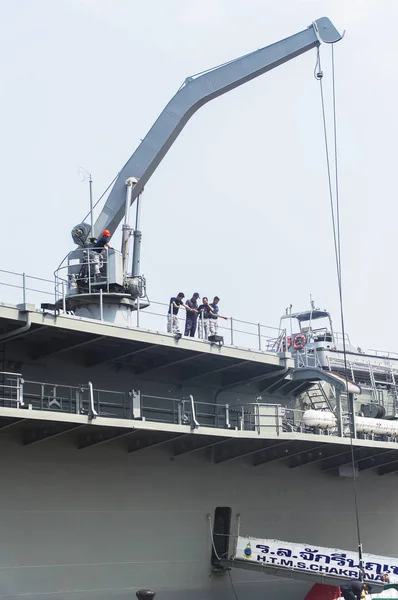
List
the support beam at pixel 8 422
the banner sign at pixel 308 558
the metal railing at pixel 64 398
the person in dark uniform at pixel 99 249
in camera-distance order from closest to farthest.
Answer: the support beam at pixel 8 422
the metal railing at pixel 64 398
the banner sign at pixel 308 558
the person in dark uniform at pixel 99 249

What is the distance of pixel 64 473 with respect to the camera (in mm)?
18969

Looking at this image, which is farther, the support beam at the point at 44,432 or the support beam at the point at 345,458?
the support beam at the point at 345,458

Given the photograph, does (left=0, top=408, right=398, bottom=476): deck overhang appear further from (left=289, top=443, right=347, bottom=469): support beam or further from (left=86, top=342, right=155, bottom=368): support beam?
(left=86, top=342, right=155, bottom=368): support beam

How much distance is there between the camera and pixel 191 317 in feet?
72.0

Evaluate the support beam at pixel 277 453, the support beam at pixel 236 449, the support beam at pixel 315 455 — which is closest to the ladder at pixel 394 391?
the support beam at pixel 315 455

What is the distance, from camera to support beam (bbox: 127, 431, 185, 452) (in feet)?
64.0

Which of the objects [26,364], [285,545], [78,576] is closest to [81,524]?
[78,576]

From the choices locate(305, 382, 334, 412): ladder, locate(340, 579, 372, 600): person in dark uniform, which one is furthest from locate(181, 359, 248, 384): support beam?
locate(340, 579, 372, 600): person in dark uniform

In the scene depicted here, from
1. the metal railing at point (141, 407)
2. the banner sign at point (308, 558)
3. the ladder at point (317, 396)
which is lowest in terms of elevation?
the banner sign at point (308, 558)

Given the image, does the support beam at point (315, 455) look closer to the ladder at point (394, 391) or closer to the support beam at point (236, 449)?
the support beam at point (236, 449)

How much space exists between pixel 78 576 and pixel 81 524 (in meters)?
1.07

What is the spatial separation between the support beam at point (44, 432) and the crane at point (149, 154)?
12.0 ft

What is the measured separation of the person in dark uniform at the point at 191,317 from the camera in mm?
21844

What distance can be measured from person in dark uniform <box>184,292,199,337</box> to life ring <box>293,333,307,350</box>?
565 cm
